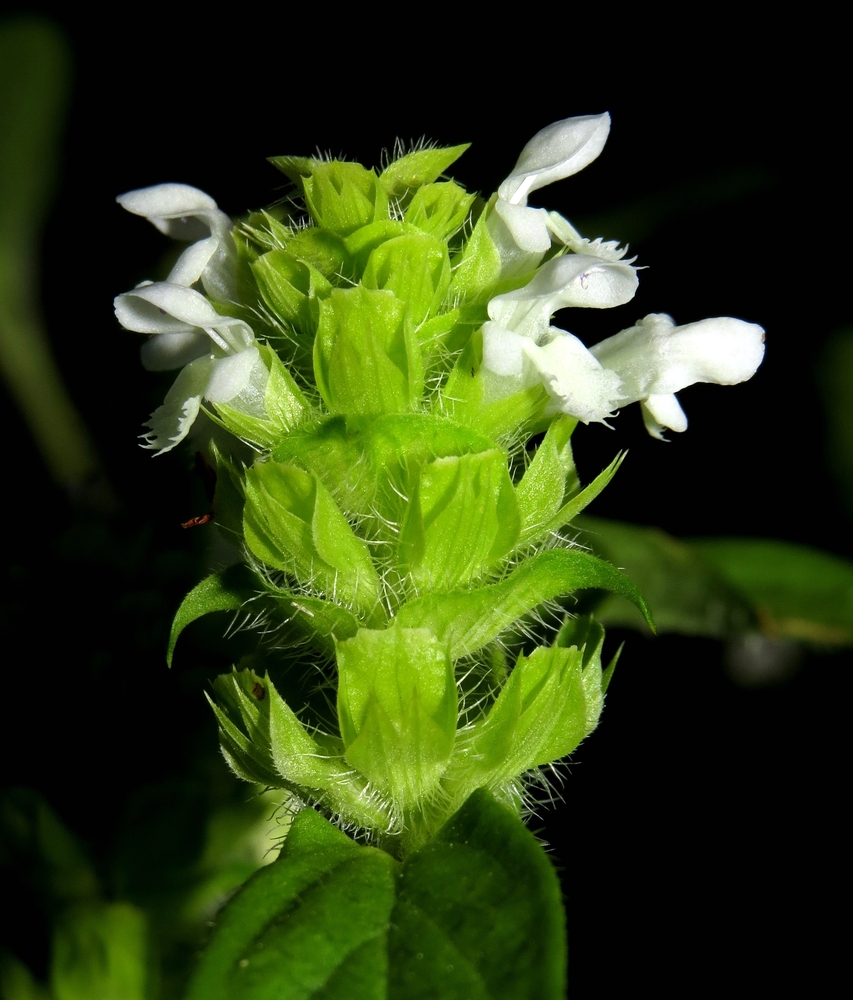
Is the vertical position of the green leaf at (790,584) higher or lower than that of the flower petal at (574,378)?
lower

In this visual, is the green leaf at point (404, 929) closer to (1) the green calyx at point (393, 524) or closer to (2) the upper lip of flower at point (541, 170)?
(1) the green calyx at point (393, 524)

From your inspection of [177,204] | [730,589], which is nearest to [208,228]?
[177,204]

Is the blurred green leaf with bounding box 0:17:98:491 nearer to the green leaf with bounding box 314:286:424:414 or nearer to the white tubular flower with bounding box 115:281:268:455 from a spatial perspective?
the white tubular flower with bounding box 115:281:268:455

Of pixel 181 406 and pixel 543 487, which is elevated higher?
pixel 181 406

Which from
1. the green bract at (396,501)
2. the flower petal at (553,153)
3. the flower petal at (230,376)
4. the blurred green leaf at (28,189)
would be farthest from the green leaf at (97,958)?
the blurred green leaf at (28,189)

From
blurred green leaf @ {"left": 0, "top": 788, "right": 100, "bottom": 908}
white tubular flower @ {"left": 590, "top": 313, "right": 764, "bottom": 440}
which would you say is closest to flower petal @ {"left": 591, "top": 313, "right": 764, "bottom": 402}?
white tubular flower @ {"left": 590, "top": 313, "right": 764, "bottom": 440}

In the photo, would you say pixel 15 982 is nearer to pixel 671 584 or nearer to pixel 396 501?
pixel 396 501
